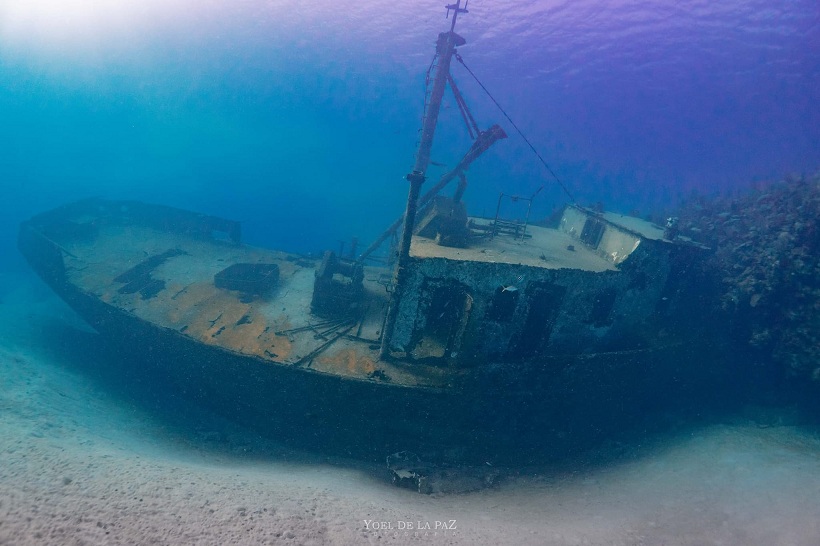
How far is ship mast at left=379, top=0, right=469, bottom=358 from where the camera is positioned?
31.8 feet

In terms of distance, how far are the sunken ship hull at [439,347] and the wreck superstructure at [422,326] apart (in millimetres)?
49

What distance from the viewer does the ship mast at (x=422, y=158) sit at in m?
9.70

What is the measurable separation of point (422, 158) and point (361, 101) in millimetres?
97189

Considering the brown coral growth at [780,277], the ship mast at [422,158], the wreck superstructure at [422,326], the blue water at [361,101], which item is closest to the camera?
the ship mast at [422,158]

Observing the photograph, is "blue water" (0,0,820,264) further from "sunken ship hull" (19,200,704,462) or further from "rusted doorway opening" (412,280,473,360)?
"rusted doorway opening" (412,280,473,360)

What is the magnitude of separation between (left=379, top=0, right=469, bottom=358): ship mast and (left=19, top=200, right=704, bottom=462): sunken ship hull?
241 millimetres

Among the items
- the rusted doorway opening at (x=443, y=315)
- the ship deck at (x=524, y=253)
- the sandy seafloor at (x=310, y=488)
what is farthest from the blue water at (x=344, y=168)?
the ship deck at (x=524, y=253)

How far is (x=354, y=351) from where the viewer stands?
10.9 m

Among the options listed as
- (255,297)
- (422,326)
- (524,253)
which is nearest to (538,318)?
(524,253)

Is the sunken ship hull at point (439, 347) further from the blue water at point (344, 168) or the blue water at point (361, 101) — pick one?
the blue water at point (361, 101)

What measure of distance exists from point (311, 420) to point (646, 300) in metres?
12.0

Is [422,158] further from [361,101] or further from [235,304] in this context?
[361,101]

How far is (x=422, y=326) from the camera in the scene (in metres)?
10.4

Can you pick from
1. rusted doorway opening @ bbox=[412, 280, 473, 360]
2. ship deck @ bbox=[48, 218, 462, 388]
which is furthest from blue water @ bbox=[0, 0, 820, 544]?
rusted doorway opening @ bbox=[412, 280, 473, 360]
